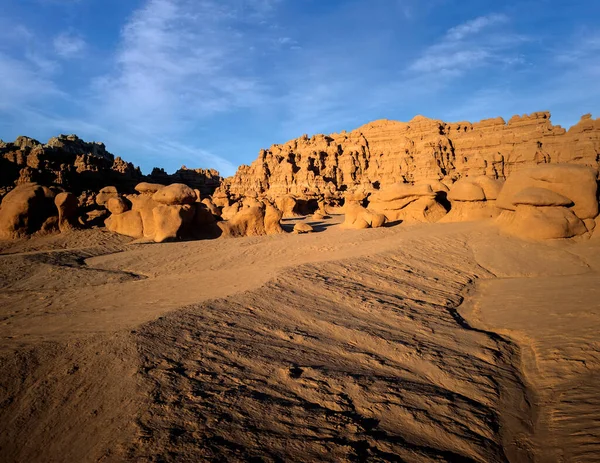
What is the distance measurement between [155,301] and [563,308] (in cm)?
612

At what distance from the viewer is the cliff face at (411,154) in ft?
114

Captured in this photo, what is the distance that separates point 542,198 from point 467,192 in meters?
3.17

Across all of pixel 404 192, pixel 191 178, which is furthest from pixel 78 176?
pixel 404 192

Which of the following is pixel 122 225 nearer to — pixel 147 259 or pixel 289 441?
pixel 147 259

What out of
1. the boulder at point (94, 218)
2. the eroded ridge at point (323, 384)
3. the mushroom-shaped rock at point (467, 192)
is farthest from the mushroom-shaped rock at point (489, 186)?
the boulder at point (94, 218)

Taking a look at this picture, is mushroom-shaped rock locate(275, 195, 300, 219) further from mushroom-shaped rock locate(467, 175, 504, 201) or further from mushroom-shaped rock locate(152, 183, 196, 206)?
mushroom-shaped rock locate(467, 175, 504, 201)

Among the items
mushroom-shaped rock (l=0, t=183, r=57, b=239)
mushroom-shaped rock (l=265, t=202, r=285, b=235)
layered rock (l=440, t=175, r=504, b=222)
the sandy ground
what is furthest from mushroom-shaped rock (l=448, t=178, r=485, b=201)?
mushroom-shaped rock (l=0, t=183, r=57, b=239)

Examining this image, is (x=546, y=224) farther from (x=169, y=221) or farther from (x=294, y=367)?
(x=169, y=221)

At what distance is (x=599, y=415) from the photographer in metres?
2.57

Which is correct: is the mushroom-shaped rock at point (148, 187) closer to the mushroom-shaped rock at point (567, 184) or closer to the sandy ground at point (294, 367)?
the sandy ground at point (294, 367)

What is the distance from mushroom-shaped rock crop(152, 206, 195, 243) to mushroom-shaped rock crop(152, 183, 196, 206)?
17cm

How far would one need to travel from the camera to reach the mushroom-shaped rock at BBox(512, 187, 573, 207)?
923cm

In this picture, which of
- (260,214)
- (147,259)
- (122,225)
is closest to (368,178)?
(260,214)

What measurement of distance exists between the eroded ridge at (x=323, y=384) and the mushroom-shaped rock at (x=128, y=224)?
342 inches
